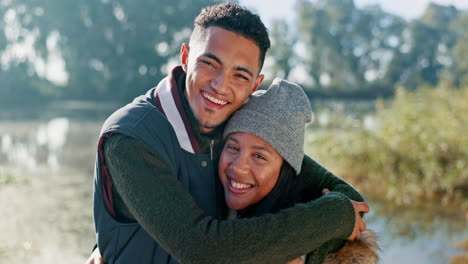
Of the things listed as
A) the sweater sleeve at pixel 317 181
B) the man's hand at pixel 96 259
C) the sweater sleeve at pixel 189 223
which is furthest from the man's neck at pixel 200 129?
the man's hand at pixel 96 259

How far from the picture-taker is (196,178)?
1483 mm

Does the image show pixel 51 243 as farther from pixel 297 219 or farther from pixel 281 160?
pixel 297 219

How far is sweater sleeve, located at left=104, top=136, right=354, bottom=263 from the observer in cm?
119

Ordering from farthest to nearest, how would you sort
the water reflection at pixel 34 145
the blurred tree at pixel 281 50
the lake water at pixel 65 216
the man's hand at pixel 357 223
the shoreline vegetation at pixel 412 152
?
1. the blurred tree at pixel 281 50
2. the water reflection at pixel 34 145
3. the shoreline vegetation at pixel 412 152
4. the lake water at pixel 65 216
5. the man's hand at pixel 357 223

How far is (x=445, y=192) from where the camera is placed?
19.2ft

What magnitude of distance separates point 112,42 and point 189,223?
64.8ft

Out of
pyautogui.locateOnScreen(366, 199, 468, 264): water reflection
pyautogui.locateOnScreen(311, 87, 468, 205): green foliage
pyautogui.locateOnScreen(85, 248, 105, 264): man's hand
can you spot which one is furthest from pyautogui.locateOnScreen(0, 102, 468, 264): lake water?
pyautogui.locateOnScreen(85, 248, 105, 264): man's hand

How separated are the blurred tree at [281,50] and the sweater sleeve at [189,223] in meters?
17.3

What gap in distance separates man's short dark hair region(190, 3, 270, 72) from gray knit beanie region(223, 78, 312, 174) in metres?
0.18

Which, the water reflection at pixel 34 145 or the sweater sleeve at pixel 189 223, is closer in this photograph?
the sweater sleeve at pixel 189 223

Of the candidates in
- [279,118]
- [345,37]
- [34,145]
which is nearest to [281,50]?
[345,37]

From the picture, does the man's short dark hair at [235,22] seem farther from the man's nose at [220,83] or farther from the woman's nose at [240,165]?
the woman's nose at [240,165]

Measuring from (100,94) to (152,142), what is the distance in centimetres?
1951

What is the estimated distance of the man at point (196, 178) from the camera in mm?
1208
